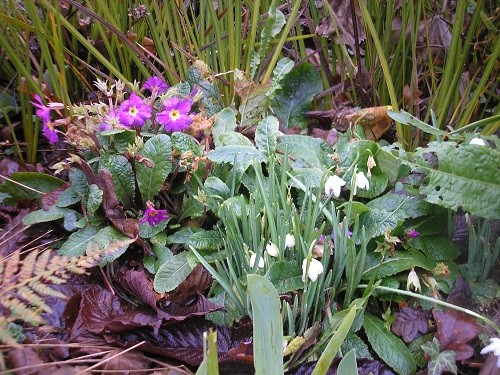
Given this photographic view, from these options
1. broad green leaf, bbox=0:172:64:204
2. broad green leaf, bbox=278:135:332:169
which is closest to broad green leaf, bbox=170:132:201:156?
broad green leaf, bbox=278:135:332:169

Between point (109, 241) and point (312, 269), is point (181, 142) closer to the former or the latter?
point (109, 241)

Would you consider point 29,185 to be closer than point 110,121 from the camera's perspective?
No

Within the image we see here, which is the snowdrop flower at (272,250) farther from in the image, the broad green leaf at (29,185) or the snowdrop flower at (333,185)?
the broad green leaf at (29,185)

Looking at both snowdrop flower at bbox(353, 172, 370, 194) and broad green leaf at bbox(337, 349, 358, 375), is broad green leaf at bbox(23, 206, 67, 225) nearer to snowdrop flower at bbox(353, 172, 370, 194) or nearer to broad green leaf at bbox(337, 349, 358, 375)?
snowdrop flower at bbox(353, 172, 370, 194)

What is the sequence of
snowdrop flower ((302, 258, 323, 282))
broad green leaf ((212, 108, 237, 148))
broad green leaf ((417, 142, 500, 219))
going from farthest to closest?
broad green leaf ((212, 108, 237, 148)), broad green leaf ((417, 142, 500, 219)), snowdrop flower ((302, 258, 323, 282))

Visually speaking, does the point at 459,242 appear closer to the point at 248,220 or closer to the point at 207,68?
the point at 248,220

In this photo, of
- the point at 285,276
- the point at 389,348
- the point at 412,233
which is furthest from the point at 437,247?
the point at 285,276

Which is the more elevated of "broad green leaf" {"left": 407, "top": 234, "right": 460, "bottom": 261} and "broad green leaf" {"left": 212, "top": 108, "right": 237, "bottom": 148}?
"broad green leaf" {"left": 212, "top": 108, "right": 237, "bottom": 148}

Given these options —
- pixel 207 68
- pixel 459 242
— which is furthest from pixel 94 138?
pixel 459 242
